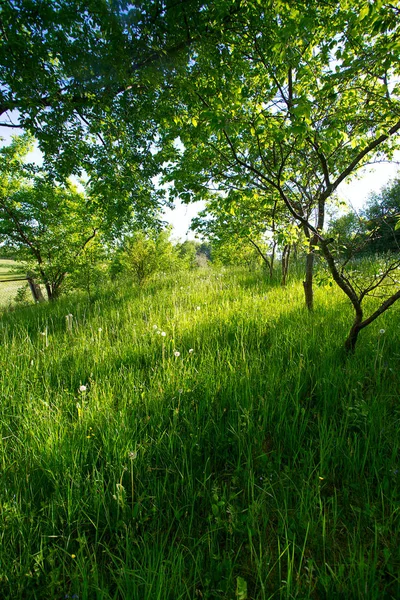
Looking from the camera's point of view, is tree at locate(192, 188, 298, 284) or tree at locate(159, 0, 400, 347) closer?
tree at locate(159, 0, 400, 347)

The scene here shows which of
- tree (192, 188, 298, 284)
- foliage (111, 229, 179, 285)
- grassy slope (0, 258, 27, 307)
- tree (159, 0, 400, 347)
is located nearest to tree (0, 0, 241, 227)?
tree (159, 0, 400, 347)

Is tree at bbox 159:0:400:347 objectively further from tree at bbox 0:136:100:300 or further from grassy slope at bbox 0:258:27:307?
grassy slope at bbox 0:258:27:307

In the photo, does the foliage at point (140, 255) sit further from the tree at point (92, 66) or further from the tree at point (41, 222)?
the tree at point (92, 66)

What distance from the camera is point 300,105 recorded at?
1.61 m

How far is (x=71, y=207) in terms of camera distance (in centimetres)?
978

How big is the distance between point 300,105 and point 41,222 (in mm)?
11086

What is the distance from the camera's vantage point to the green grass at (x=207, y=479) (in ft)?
3.15

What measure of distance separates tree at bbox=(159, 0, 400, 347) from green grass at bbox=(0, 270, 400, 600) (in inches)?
41.9

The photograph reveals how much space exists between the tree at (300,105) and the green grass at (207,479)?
1065 mm

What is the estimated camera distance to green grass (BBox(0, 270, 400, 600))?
3.15 ft

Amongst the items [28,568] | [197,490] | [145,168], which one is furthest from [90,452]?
[145,168]

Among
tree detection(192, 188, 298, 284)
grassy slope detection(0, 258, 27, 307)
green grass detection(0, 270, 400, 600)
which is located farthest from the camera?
grassy slope detection(0, 258, 27, 307)

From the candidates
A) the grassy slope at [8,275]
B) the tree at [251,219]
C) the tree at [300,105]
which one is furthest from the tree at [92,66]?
the grassy slope at [8,275]

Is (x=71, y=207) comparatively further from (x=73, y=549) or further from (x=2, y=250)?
(x=73, y=549)
